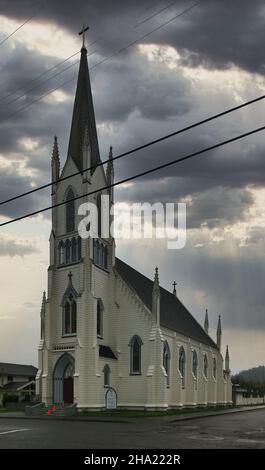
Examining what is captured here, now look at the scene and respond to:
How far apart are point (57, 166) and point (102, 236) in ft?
23.1

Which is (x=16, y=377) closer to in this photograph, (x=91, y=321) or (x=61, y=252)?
(x=61, y=252)

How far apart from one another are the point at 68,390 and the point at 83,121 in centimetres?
2239

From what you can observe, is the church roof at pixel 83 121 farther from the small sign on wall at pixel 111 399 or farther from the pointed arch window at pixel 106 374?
the small sign on wall at pixel 111 399

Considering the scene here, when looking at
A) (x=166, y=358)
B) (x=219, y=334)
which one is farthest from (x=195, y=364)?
(x=219, y=334)

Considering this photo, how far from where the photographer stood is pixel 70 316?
49.1 metres

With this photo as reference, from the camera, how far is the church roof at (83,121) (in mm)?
52431

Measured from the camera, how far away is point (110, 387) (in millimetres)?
48781

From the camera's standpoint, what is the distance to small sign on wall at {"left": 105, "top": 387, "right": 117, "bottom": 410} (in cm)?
4805

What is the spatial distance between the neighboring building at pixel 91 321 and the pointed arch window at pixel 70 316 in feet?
0.26

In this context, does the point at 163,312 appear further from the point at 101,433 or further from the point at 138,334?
the point at 101,433

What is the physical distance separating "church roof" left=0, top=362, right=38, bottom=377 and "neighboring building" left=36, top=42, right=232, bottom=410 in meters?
50.4

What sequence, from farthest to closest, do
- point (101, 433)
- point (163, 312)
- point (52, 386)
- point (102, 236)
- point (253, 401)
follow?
point (253, 401), point (163, 312), point (102, 236), point (52, 386), point (101, 433)

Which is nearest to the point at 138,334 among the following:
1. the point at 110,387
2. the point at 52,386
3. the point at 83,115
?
the point at 110,387

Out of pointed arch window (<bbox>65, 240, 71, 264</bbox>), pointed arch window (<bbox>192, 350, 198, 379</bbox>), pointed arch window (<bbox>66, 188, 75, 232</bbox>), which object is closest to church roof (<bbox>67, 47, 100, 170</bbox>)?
pointed arch window (<bbox>66, 188, 75, 232</bbox>)
